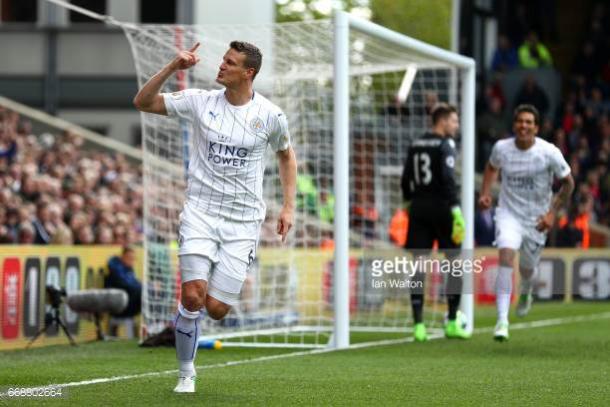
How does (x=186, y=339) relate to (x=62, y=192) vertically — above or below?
below

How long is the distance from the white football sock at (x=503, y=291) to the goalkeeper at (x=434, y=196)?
41.8 inches

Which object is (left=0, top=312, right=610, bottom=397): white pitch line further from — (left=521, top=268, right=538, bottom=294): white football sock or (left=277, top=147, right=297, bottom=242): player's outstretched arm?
(left=277, top=147, right=297, bottom=242): player's outstretched arm

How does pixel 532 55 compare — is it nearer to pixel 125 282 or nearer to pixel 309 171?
pixel 309 171

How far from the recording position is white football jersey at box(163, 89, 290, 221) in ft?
28.7

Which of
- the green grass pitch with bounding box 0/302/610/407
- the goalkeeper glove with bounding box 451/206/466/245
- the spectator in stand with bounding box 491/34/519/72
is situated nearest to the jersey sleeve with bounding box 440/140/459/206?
the goalkeeper glove with bounding box 451/206/466/245

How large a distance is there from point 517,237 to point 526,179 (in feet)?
1.80

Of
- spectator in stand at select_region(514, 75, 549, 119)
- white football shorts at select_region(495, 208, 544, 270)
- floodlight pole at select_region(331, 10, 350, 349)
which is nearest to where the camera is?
white football shorts at select_region(495, 208, 544, 270)

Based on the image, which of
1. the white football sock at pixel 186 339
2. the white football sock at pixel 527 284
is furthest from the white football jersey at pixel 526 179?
the white football sock at pixel 186 339

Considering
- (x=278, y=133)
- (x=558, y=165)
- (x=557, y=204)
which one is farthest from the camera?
(x=557, y=204)

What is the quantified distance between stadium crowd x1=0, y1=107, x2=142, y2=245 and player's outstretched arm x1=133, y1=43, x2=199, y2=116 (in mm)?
7316

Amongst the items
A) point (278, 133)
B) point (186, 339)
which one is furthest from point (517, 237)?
point (186, 339)

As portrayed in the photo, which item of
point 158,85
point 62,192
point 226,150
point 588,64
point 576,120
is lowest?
point 62,192

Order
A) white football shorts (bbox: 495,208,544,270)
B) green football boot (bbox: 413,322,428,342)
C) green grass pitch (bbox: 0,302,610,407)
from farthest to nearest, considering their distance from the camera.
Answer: green football boot (bbox: 413,322,428,342)
white football shorts (bbox: 495,208,544,270)
green grass pitch (bbox: 0,302,610,407)

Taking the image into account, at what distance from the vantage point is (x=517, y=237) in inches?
512
